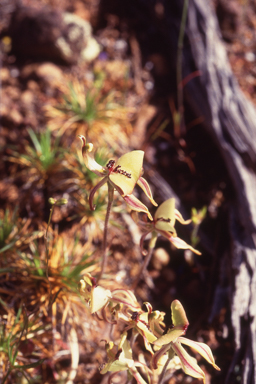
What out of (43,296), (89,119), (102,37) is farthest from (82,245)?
(102,37)

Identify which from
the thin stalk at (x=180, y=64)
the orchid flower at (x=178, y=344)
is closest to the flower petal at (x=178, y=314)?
the orchid flower at (x=178, y=344)

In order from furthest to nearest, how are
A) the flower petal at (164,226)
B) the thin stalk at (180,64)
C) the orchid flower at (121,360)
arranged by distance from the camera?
1. the thin stalk at (180,64)
2. the flower petal at (164,226)
3. the orchid flower at (121,360)

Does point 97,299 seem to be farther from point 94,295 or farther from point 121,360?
point 121,360

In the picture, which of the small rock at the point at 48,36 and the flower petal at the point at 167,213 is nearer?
the flower petal at the point at 167,213

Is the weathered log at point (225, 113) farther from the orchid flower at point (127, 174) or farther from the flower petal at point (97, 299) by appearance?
the orchid flower at point (127, 174)

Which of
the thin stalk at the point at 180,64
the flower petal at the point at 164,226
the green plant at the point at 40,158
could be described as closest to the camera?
the flower petal at the point at 164,226

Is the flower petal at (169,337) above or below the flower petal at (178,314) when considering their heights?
below

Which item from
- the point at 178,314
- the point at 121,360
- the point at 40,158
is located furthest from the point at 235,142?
the point at 121,360

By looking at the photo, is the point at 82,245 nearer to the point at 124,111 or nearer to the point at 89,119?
the point at 89,119

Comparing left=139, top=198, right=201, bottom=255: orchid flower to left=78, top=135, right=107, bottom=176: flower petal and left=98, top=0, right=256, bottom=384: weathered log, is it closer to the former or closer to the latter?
left=78, top=135, right=107, bottom=176: flower petal

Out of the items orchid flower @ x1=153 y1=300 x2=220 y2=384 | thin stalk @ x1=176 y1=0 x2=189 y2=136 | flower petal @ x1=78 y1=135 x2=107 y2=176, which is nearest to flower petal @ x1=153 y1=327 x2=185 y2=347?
orchid flower @ x1=153 y1=300 x2=220 y2=384
